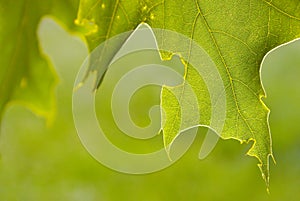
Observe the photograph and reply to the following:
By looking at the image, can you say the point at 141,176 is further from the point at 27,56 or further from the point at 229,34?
the point at 229,34

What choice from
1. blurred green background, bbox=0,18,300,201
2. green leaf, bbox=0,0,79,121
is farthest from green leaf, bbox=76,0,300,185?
blurred green background, bbox=0,18,300,201

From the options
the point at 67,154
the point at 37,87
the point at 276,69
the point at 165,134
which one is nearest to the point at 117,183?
the point at 67,154

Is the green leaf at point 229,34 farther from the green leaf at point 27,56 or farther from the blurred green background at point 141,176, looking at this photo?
the blurred green background at point 141,176

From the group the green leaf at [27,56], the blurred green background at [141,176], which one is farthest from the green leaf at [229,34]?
the blurred green background at [141,176]

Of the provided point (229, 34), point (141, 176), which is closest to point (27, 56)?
point (229, 34)

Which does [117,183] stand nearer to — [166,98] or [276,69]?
[276,69]

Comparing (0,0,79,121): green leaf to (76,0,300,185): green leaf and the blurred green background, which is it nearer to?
(76,0,300,185): green leaf
